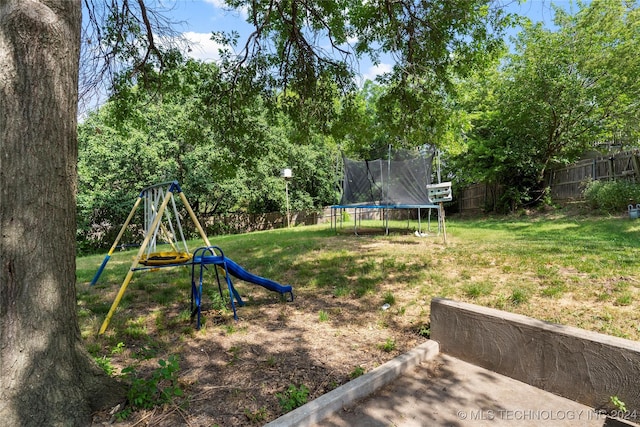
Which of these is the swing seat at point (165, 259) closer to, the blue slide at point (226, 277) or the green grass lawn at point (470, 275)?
the blue slide at point (226, 277)

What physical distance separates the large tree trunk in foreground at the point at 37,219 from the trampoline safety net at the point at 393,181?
8532mm

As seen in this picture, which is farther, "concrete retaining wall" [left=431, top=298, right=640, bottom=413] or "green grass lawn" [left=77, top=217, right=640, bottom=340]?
"green grass lawn" [left=77, top=217, right=640, bottom=340]

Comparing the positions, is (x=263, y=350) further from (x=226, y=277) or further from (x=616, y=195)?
(x=616, y=195)

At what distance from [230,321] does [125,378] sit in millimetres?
1180

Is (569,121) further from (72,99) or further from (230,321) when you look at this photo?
(72,99)

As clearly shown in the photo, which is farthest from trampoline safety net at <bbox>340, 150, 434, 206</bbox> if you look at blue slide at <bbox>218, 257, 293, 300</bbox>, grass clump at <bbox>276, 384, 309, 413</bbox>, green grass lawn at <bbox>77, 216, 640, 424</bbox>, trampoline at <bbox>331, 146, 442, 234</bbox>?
grass clump at <bbox>276, 384, 309, 413</bbox>

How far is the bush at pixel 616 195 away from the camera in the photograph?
31.1 feet

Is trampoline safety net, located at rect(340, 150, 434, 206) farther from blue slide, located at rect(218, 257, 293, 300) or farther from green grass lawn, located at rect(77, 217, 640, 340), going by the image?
blue slide, located at rect(218, 257, 293, 300)

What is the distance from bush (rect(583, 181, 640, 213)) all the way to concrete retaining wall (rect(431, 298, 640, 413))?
1017cm

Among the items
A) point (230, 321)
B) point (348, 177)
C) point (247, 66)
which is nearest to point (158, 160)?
point (348, 177)

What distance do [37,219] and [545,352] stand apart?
2.86m

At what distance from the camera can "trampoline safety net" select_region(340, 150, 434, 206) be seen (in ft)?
31.8

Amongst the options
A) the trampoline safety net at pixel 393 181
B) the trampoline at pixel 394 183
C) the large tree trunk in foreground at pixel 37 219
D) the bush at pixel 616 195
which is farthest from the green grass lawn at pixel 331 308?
the bush at pixel 616 195

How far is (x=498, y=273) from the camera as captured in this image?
14.5 feet
